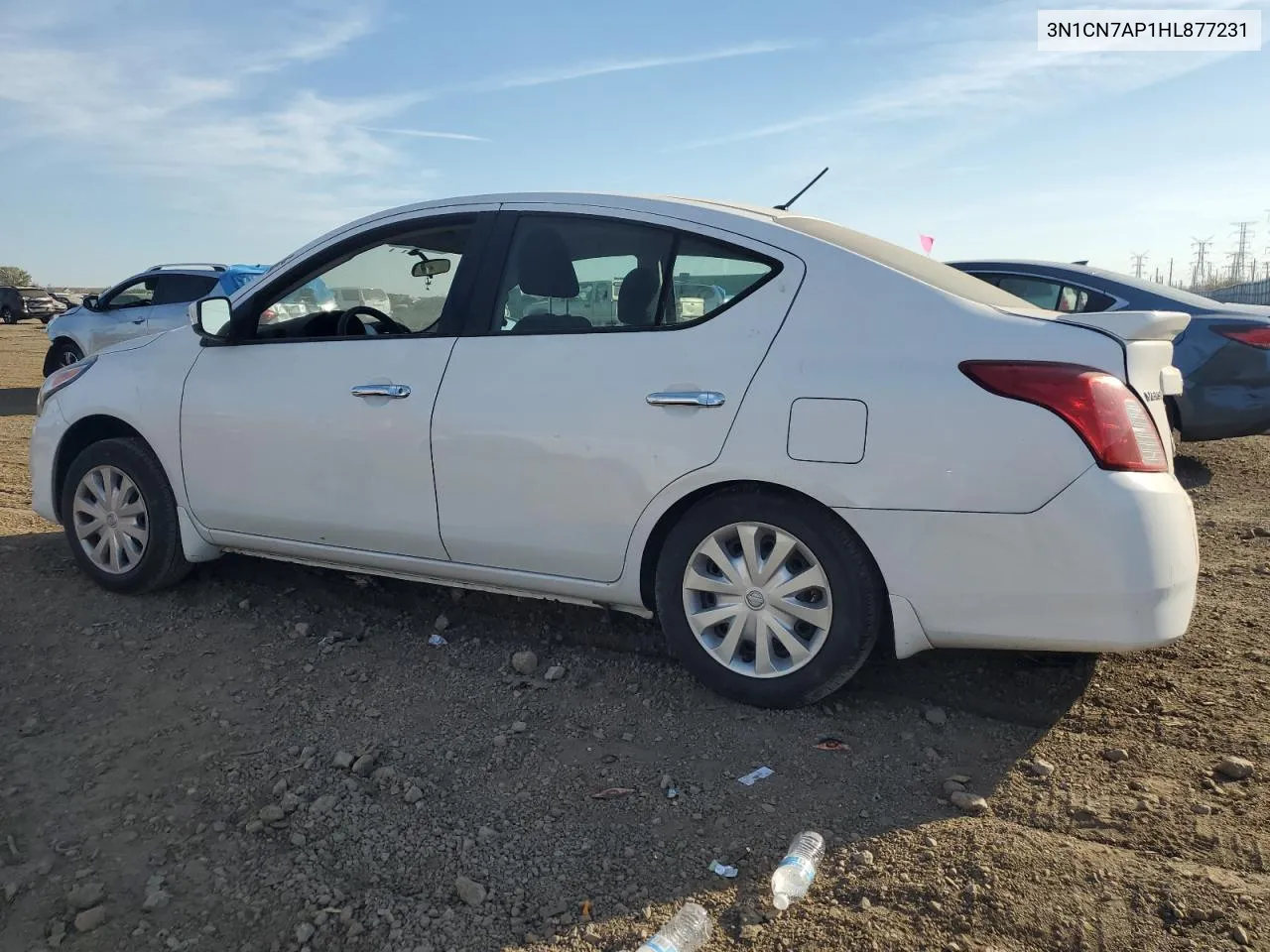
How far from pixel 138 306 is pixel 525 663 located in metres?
11.9

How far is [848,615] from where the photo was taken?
119 inches

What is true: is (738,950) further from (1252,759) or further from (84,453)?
(84,453)

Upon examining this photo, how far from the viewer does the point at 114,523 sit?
4387mm

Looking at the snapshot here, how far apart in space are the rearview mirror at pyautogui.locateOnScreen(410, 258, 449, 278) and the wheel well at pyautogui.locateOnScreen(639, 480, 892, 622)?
53.1 inches

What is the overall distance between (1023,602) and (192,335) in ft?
11.7

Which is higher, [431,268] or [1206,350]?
[431,268]

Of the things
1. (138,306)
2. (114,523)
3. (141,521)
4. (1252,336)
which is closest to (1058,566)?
(141,521)

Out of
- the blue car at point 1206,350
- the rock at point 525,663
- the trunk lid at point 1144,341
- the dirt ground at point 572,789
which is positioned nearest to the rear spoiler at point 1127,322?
the trunk lid at point 1144,341

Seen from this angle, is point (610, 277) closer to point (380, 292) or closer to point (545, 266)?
point (545, 266)

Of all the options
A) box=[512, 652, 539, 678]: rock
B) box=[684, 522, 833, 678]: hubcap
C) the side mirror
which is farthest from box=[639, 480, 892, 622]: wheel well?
the side mirror

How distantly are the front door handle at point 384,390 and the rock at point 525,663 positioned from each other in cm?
107

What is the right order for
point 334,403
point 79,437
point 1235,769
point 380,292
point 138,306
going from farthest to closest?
point 138,306
point 79,437
point 380,292
point 334,403
point 1235,769

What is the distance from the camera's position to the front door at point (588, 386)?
3.16 metres

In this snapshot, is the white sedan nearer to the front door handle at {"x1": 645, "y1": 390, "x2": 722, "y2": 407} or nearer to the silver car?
the front door handle at {"x1": 645, "y1": 390, "x2": 722, "y2": 407}
